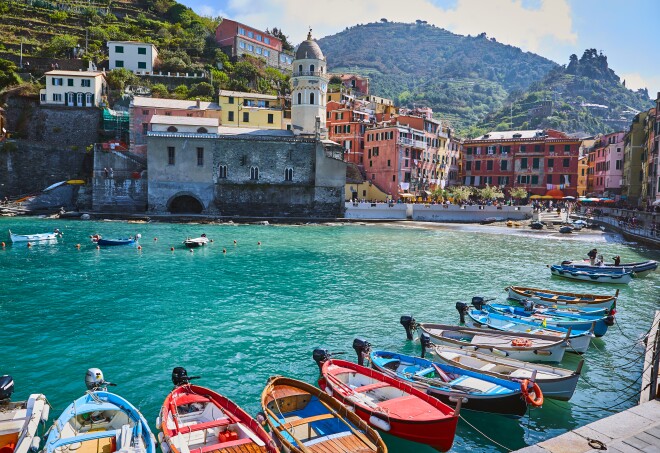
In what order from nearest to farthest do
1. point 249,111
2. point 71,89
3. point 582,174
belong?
point 71,89
point 249,111
point 582,174

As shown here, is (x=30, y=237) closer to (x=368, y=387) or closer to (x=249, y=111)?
(x=368, y=387)

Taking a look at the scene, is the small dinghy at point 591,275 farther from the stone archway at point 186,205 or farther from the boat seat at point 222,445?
the stone archway at point 186,205

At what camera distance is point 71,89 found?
65.0 metres

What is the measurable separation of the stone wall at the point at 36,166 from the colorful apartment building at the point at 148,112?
255 inches

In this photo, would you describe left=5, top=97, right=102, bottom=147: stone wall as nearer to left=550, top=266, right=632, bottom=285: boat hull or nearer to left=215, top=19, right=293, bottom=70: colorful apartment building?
left=215, top=19, right=293, bottom=70: colorful apartment building

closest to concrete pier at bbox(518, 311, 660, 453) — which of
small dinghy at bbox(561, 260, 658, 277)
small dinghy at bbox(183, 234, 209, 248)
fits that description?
small dinghy at bbox(561, 260, 658, 277)

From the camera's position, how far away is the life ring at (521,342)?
47.5 ft

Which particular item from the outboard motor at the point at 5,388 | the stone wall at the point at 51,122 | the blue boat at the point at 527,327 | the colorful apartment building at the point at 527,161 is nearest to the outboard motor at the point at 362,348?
the blue boat at the point at 527,327

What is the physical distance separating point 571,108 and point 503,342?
16277 cm

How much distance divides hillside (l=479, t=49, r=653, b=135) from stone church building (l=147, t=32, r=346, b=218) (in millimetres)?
93797

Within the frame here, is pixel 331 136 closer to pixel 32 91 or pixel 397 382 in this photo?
pixel 32 91

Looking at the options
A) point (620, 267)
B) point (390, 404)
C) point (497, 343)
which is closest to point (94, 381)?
point (390, 404)

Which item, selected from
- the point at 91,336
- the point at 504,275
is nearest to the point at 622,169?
the point at 504,275

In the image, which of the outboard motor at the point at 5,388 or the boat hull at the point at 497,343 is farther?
the boat hull at the point at 497,343
